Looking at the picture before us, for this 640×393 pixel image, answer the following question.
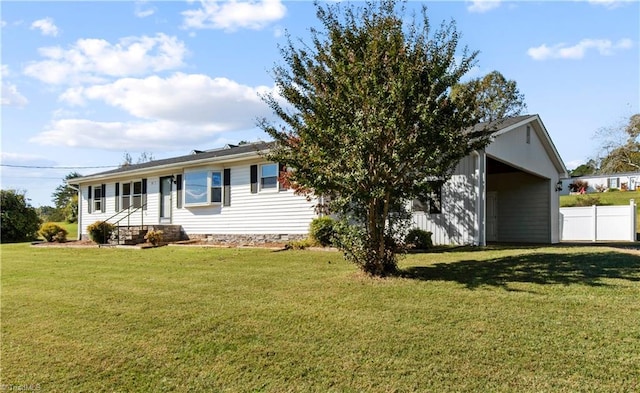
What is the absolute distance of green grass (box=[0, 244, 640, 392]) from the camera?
4.02m

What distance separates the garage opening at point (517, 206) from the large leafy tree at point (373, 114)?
11397 mm

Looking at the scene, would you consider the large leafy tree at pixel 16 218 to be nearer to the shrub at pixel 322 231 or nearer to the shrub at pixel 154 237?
the shrub at pixel 154 237

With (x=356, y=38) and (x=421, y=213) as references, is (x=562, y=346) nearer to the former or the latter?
(x=356, y=38)

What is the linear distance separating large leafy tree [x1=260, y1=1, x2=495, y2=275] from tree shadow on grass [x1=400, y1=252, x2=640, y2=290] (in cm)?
109

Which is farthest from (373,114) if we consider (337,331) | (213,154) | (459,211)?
(213,154)

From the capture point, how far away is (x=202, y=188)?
17797 millimetres

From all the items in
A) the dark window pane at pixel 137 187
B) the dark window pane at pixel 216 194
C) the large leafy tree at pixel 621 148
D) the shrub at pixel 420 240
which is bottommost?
the shrub at pixel 420 240

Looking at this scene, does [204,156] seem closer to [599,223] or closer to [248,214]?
[248,214]

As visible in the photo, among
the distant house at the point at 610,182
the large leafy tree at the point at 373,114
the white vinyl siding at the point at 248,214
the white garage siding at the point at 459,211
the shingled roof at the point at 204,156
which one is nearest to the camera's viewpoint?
the large leafy tree at the point at 373,114

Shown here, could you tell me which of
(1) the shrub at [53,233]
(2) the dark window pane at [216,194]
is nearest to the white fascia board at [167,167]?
(2) the dark window pane at [216,194]

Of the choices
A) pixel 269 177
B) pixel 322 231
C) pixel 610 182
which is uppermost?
pixel 610 182

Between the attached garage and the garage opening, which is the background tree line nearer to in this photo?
the attached garage

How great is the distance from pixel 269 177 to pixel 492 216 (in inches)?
379

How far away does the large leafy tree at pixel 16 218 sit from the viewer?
24.0 meters
